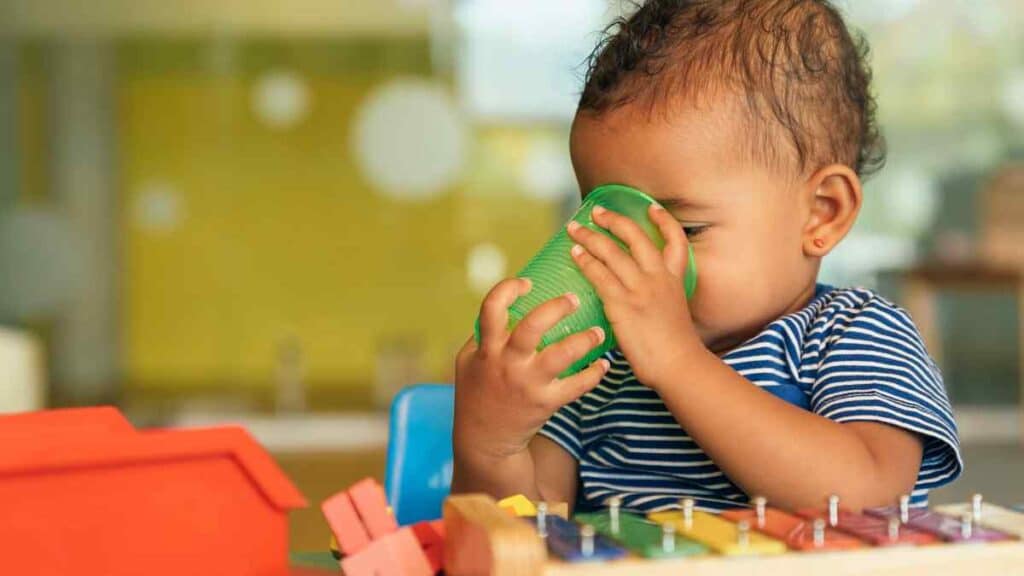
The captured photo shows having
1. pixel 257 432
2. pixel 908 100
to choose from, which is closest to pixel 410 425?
pixel 257 432

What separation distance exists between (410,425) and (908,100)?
4.56m

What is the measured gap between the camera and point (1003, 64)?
18.2ft

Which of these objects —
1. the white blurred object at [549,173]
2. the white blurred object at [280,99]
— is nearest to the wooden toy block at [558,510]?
the white blurred object at [549,173]

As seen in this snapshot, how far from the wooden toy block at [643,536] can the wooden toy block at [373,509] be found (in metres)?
0.11

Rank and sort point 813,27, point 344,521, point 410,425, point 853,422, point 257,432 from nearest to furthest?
point 344,521
point 853,422
point 813,27
point 410,425
point 257,432

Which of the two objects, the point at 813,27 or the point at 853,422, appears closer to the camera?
the point at 853,422

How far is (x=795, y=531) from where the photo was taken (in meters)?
0.66

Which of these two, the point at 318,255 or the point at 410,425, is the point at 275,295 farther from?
the point at 410,425

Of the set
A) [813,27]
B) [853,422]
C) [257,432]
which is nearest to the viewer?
[853,422]

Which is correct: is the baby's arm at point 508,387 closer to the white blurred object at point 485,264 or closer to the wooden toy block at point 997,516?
the wooden toy block at point 997,516

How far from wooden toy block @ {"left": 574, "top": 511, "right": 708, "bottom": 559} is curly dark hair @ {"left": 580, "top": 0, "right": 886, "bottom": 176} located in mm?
451

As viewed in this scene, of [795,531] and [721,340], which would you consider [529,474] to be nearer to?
[721,340]

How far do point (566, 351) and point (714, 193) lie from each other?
0.83ft

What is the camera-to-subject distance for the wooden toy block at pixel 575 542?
61 cm
